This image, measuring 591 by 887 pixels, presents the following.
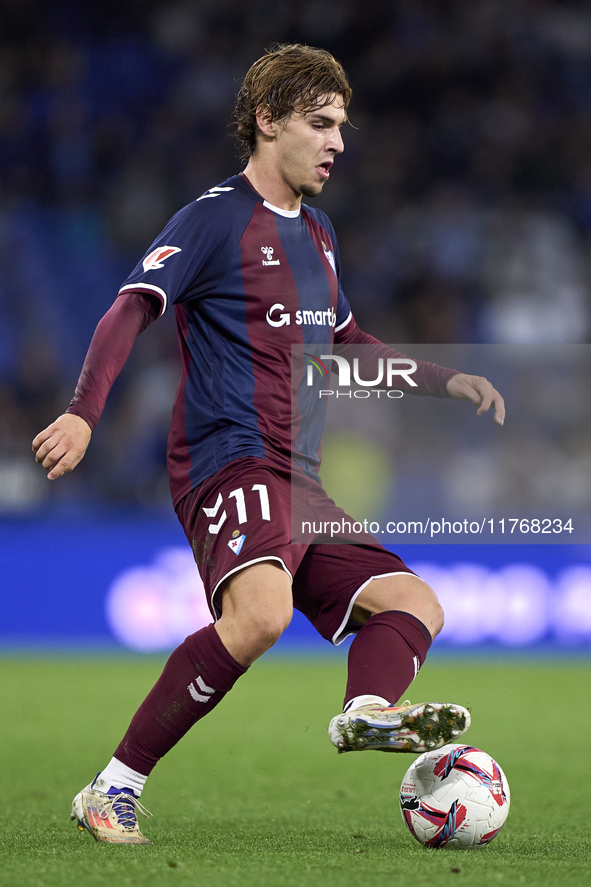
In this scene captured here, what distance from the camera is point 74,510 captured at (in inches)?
344

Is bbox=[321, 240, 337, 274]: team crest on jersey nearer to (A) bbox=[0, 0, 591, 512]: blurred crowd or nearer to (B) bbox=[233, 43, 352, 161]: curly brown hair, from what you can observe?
(B) bbox=[233, 43, 352, 161]: curly brown hair

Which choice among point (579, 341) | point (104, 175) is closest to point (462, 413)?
point (579, 341)

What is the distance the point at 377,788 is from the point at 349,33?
10.1m

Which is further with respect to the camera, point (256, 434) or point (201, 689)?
point (256, 434)

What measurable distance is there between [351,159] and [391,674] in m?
9.75

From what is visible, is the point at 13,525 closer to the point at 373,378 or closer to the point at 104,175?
the point at 104,175

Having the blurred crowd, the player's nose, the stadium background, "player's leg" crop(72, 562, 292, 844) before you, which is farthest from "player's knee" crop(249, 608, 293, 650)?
the blurred crowd

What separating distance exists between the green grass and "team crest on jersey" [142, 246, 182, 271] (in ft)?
4.91

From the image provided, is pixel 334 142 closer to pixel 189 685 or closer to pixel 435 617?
pixel 435 617

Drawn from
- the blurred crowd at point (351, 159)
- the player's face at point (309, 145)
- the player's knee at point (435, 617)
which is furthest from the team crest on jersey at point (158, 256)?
the blurred crowd at point (351, 159)

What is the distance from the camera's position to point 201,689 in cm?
288

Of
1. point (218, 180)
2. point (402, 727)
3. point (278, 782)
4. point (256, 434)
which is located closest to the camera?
point (402, 727)

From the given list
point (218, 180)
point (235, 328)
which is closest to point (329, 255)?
point (235, 328)

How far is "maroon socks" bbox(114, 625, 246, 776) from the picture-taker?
113 inches
